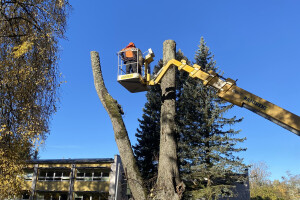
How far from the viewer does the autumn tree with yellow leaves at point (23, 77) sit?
6.86m

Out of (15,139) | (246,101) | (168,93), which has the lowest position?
(15,139)

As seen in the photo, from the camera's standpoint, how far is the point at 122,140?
6516 mm

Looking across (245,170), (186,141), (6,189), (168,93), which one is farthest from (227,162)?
(6,189)

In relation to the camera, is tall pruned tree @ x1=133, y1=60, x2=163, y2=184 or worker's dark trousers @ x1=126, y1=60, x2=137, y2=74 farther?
tall pruned tree @ x1=133, y1=60, x2=163, y2=184

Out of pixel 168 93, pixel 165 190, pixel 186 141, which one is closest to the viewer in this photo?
pixel 165 190

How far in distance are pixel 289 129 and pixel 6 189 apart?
744 centimetres

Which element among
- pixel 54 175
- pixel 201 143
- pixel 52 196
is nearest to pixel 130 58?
pixel 201 143

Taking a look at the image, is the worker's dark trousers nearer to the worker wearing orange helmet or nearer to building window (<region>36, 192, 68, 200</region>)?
the worker wearing orange helmet

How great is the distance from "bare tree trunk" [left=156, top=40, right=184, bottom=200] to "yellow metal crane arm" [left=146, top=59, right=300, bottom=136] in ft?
1.43

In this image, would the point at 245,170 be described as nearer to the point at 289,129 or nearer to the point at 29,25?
the point at 289,129

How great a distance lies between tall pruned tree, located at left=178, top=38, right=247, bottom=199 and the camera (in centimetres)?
1845

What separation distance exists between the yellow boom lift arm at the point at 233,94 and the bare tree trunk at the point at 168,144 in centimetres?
44

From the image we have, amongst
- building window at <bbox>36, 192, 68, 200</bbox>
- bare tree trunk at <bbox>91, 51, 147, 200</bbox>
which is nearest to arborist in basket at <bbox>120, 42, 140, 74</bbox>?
bare tree trunk at <bbox>91, 51, 147, 200</bbox>

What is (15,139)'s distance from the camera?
7.05m
